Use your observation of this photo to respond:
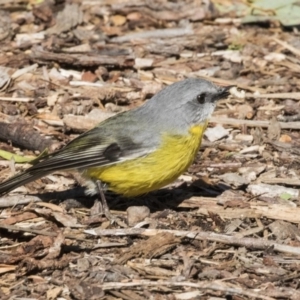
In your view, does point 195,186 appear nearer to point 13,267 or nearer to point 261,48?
point 13,267

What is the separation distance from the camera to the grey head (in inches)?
319

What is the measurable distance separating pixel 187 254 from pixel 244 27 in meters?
5.38

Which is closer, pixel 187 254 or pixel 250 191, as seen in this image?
pixel 187 254

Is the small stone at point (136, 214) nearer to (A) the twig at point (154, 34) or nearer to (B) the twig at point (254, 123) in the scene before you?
(B) the twig at point (254, 123)

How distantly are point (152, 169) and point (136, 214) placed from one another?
1.46ft

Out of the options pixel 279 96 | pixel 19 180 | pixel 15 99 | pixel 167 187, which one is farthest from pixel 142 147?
pixel 279 96

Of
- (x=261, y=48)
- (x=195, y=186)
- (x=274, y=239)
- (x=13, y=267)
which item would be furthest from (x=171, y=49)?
(x=13, y=267)

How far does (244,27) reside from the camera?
11617 mm

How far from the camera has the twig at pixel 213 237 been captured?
7.07 m

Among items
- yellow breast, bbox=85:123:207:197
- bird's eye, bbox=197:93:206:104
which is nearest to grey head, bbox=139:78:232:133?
bird's eye, bbox=197:93:206:104

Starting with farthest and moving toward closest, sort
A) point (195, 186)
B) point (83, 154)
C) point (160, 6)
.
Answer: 1. point (160, 6)
2. point (195, 186)
3. point (83, 154)

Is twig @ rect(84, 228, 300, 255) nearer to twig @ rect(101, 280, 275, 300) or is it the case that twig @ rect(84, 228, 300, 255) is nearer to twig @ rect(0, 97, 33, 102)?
twig @ rect(101, 280, 275, 300)

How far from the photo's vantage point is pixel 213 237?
23.6 feet

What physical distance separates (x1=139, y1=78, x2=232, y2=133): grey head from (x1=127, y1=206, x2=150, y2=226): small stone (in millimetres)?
847
